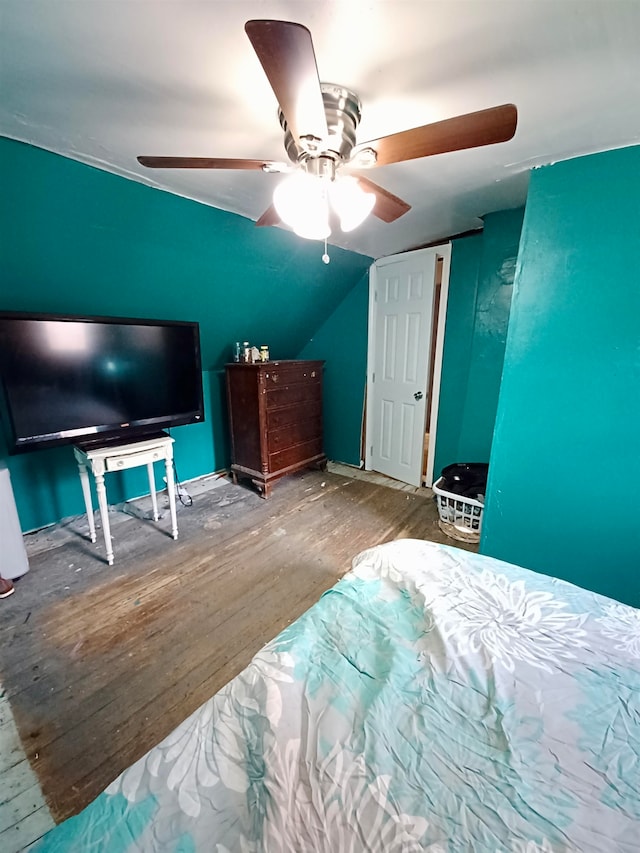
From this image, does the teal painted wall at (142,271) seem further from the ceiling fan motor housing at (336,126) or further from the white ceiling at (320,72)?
the ceiling fan motor housing at (336,126)

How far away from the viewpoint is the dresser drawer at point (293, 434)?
3.21m

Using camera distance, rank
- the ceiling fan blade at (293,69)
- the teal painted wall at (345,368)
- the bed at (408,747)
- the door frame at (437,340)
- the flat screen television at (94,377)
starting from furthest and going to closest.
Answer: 1. the teal painted wall at (345,368)
2. the door frame at (437,340)
3. the flat screen television at (94,377)
4. the ceiling fan blade at (293,69)
5. the bed at (408,747)

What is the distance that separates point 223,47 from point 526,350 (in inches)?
67.4

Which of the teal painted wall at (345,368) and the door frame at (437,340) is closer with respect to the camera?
the door frame at (437,340)

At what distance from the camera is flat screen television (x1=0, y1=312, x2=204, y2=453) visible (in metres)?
1.91

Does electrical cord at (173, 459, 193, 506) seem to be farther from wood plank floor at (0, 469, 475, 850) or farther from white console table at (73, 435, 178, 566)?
white console table at (73, 435, 178, 566)

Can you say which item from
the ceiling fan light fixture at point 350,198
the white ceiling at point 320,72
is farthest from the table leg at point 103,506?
the ceiling fan light fixture at point 350,198

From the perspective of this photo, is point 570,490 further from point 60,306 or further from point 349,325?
point 60,306

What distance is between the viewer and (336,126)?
124cm

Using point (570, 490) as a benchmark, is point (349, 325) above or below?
above

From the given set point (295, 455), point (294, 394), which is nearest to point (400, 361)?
point (294, 394)

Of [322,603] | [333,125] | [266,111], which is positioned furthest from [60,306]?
[322,603]

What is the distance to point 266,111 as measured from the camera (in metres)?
1.29

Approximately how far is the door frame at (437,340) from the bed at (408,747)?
2299 mm
